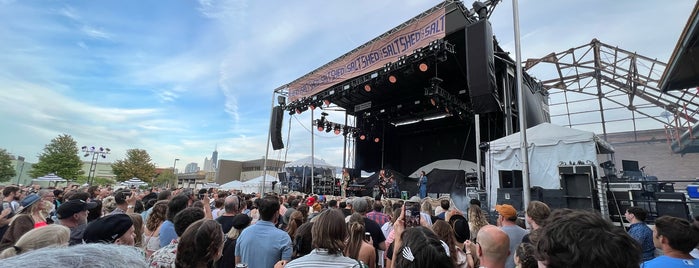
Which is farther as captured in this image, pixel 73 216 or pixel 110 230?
pixel 73 216

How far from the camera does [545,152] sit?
8.91 meters

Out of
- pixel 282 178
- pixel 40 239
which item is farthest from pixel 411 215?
pixel 282 178

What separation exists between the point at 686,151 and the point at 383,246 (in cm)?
1676

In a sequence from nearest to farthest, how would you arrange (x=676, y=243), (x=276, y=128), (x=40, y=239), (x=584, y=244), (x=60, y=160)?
(x=584, y=244), (x=40, y=239), (x=676, y=243), (x=276, y=128), (x=60, y=160)

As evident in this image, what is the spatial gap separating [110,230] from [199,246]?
1107 millimetres

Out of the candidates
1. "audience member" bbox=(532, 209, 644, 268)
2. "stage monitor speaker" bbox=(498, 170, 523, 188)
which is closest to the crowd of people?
"audience member" bbox=(532, 209, 644, 268)

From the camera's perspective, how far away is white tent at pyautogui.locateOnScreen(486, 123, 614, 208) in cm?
812

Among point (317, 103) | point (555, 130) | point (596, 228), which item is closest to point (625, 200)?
point (555, 130)

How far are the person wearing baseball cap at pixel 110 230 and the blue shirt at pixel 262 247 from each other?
2.93 feet

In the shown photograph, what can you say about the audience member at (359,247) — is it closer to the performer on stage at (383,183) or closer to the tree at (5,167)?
the performer on stage at (383,183)

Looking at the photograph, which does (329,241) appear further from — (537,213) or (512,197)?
(512,197)

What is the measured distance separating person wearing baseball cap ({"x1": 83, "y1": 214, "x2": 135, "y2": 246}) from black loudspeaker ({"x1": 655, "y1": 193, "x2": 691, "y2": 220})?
8.56m

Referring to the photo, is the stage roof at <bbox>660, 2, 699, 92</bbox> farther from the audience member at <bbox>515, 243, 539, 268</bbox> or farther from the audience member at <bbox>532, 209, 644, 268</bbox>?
the audience member at <bbox>532, 209, 644, 268</bbox>

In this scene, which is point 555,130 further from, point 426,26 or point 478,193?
point 426,26
